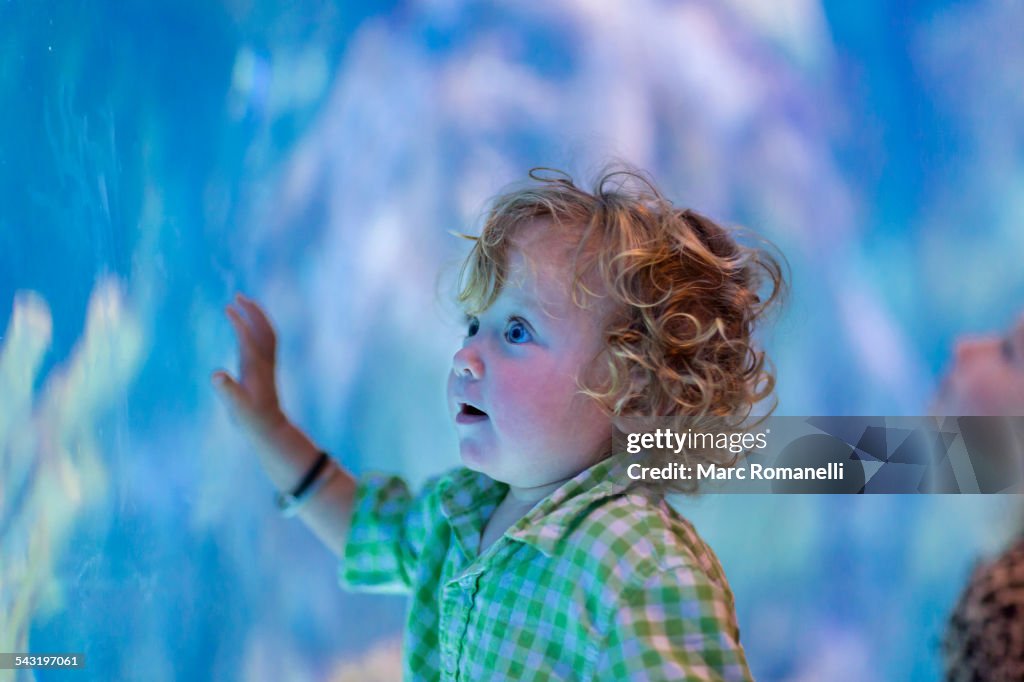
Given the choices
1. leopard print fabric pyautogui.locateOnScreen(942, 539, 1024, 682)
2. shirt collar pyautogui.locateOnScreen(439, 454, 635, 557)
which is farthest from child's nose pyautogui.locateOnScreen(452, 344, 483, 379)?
leopard print fabric pyautogui.locateOnScreen(942, 539, 1024, 682)

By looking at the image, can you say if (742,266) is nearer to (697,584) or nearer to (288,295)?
(697,584)

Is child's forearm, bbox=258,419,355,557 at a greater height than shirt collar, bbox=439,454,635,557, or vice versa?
child's forearm, bbox=258,419,355,557

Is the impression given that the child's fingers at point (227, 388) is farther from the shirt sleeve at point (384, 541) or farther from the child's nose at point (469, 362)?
the child's nose at point (469, 362)

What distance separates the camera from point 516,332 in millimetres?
959

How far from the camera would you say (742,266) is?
97 cm

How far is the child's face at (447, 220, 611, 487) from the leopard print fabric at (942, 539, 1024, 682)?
1.18ft

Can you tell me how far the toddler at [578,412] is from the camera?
851 millimetres

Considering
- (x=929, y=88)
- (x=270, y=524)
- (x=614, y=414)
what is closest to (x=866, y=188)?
(x=929, y=88)

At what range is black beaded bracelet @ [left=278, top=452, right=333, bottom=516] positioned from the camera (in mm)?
1133

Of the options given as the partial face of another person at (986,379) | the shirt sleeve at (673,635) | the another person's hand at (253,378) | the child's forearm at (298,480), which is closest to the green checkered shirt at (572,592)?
the shirt sleeve at (673,635)

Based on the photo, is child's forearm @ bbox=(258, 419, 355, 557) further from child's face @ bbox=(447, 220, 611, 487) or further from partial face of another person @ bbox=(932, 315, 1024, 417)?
partial face of another person @ bbox=(932, 315, 1024, 417)

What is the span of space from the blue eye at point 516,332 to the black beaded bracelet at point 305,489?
1.02 feet

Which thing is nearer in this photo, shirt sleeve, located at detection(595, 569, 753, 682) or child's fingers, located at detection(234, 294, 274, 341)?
shirt sleeve, located at detection(595, 569, 753, 682)

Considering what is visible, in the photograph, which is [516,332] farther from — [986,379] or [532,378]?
[986,379]
